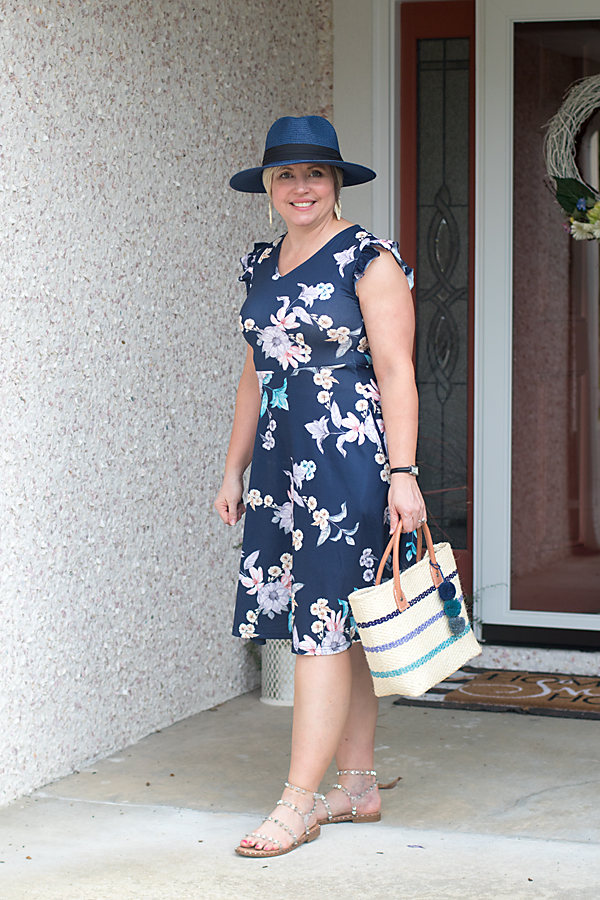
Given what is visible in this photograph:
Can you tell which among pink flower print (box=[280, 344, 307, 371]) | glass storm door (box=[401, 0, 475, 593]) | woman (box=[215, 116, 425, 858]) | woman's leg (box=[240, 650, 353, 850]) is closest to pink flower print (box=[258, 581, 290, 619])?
woman (box=[215, 116, 425, 858])

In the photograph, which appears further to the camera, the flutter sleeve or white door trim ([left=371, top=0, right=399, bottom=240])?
white door trim ([left=371, top=0, right=399, bottom=240])

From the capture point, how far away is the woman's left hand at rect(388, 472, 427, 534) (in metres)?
2.27

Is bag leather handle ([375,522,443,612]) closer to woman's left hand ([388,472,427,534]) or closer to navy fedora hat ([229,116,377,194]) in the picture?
woman's left hand ([388,472,427,534])

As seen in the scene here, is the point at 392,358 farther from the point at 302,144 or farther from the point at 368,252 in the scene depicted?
the point at 302,144

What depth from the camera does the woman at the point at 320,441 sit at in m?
2.31

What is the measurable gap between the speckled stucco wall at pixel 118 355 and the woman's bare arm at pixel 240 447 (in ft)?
1.56

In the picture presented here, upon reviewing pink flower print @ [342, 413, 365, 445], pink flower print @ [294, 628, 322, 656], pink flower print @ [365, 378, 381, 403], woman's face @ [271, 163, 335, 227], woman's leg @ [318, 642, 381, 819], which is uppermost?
woman's face @ [271, 163, 335, 227]

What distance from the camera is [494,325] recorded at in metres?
4.00

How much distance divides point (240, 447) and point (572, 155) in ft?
6.30

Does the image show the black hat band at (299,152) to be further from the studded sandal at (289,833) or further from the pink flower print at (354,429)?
the studded sandal at (289,833)

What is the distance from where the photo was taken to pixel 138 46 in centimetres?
309

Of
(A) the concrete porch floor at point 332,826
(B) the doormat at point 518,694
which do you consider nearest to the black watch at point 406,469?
(A) the concrete porch floor at point 332,826

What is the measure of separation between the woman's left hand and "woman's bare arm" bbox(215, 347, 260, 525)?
43cm

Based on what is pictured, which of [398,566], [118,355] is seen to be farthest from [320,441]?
[118,355]
